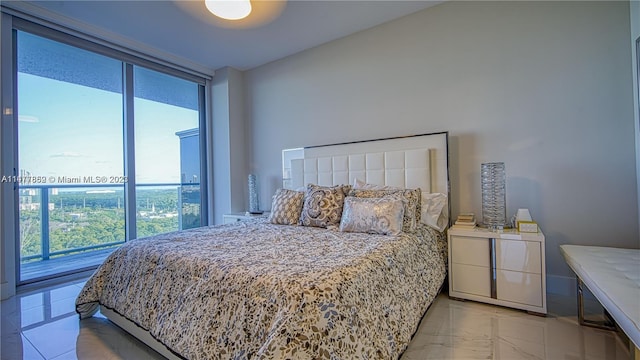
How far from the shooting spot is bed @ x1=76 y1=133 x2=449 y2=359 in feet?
3.63

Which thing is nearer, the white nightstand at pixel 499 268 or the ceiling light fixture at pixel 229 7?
the white nightstand at pixel 499 268

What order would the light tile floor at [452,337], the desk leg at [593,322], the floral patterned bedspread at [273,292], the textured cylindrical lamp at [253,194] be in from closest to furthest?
1. the floral patterned bedspread at [273,292]
2. the light tile floor at [452,337]
3. the desk leg at [593,322]
4. the textured cylindrical lamp at [253,194]

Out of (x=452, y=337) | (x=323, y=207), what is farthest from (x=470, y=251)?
(x=323, y=207)

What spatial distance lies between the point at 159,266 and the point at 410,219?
1773 millimetres

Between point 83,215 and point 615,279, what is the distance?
4662 millimetres

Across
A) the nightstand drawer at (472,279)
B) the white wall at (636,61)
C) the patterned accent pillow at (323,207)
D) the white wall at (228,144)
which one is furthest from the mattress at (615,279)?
the white wall at (228,144)

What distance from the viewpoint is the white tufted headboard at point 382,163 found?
2686mm

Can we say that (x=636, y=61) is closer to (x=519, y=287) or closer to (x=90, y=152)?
(x=519, y=287)

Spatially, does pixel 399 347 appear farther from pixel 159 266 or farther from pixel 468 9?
pixel 468 9

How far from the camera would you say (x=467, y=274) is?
2.27 metres

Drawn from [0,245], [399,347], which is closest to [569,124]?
[399,347]

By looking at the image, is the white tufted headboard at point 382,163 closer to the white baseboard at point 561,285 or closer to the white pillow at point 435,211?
the white pillow at point 435,211

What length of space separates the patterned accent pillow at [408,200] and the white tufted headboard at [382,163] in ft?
1.05

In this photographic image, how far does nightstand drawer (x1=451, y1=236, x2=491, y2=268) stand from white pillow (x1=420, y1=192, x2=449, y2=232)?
0.84 ft
